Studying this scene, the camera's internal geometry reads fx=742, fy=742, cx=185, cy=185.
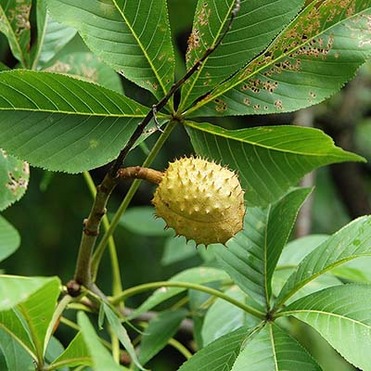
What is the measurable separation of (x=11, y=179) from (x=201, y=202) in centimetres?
46

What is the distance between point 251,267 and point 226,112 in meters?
0.34

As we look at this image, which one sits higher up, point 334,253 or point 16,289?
point 16,289

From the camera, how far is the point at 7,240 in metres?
1.74

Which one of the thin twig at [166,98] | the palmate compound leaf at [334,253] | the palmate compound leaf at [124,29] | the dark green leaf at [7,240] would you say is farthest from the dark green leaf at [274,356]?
the dark green leaf at [7,240]

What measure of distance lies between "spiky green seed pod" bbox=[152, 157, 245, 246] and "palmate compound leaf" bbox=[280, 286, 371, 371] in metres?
0.17

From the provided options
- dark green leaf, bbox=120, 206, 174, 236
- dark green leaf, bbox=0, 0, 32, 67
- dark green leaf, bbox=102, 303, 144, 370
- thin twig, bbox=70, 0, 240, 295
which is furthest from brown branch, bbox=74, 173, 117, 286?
dark green leaf, bbox=120, 206, 174, 236

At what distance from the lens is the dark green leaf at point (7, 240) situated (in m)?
1.71

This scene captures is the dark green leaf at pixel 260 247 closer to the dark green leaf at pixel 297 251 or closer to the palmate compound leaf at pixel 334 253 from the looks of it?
the palmate compound leaf at pixel 334 253

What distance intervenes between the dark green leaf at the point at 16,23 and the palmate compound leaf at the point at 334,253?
0.75 m

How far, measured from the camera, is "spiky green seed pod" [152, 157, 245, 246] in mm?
1149

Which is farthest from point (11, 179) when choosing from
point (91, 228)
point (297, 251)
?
point (297, 251)

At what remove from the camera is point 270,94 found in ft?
4.19

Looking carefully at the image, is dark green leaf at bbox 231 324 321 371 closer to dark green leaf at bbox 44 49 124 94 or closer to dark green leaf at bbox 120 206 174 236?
dark green leaf at bbox 44 49 124 94

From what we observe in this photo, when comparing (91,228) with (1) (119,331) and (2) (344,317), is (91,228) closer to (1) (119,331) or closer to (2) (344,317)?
(1) (119,331)
